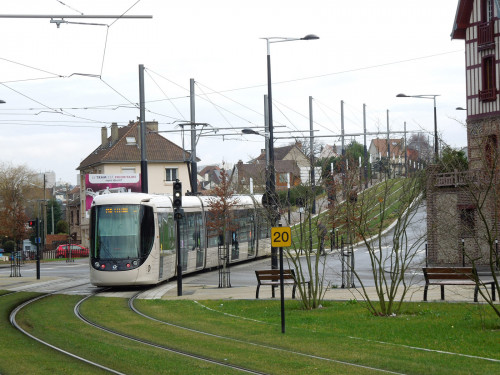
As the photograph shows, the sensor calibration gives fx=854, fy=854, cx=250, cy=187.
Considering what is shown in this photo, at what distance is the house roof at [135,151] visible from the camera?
3212 inches

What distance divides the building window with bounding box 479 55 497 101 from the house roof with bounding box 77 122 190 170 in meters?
44.8

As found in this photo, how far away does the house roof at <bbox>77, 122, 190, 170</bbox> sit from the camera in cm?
8158

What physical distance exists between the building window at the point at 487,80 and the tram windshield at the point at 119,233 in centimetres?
1919

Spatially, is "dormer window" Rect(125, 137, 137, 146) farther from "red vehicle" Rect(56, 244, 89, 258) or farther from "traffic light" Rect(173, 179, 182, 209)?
"traffic light" Rect(173, 179, 182, 209)

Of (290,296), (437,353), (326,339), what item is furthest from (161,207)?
(437,353)

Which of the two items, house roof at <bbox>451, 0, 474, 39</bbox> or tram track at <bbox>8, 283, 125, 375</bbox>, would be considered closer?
tram track at <bbox>8, 283, 125, 375</bbox>

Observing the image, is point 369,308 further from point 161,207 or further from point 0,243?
point 0,243

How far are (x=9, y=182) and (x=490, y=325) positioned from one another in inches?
3575

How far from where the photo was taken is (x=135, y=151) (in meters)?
83.1

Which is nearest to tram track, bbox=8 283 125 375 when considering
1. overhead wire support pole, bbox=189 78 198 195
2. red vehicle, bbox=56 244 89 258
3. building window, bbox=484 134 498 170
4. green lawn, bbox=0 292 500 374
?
green lawn, bbox=0 292 500 374

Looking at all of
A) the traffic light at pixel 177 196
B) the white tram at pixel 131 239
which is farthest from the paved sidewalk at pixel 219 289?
the traffic light at pixel 177 196

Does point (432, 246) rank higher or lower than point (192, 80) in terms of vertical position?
lower

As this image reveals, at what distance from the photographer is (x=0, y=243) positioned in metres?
104

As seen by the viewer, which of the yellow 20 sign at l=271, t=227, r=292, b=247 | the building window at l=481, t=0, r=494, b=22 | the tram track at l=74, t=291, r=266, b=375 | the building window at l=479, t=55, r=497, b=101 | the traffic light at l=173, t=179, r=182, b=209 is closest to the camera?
the tram track at l=74, t=291, r=266, b=375
